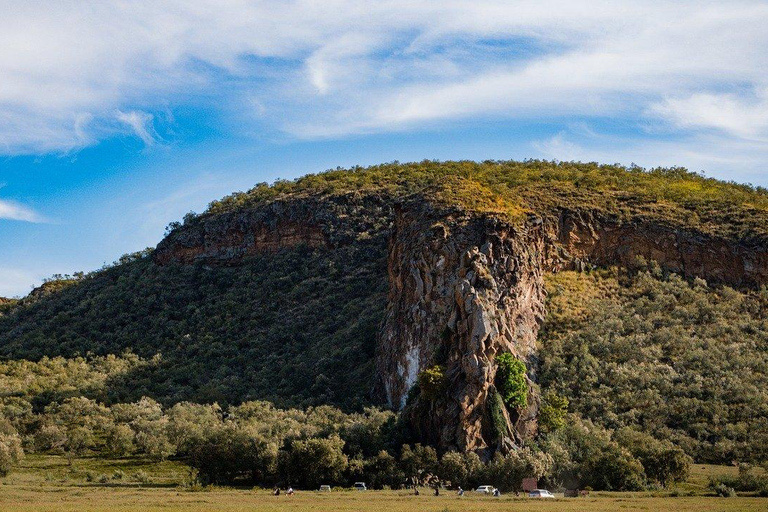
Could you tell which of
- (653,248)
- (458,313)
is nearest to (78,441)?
(458,313)

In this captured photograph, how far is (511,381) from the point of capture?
80.8 m

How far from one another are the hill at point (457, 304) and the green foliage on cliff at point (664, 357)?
188mm

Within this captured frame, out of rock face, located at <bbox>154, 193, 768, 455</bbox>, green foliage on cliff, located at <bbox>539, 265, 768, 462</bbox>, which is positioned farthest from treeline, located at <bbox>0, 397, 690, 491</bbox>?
green foliage on cliff, located at <bbox>539, 265, 768, 462</bbox>

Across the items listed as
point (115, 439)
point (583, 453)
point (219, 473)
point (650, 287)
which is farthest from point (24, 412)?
point (650, 287)

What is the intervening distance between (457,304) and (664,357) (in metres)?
21.1

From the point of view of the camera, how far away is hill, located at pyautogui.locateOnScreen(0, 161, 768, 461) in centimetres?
8525

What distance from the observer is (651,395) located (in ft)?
288

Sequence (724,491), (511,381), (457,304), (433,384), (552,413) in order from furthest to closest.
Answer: (457,304) < (552,413) < (511,381) < (433,384) < (724,491)

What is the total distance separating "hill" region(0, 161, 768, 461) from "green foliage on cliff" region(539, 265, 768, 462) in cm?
19

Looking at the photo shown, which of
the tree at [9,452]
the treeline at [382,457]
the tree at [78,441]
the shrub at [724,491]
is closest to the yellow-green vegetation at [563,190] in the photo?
the treeline at [382,457]

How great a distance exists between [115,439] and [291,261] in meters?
38.2

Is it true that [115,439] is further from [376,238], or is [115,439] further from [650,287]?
[650,287]

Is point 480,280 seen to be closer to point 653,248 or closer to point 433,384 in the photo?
point 433,384

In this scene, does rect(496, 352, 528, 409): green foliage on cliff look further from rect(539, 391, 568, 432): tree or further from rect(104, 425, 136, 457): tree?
rect(104, 425, 136, 457): tree
